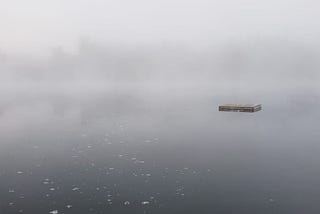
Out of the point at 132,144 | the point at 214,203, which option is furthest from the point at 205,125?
the point at 214,203

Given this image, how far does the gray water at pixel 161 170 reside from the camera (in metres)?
23.6

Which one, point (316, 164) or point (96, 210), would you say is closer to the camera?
point (96, 210)

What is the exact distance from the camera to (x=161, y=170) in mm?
31078

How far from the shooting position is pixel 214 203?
23.7m

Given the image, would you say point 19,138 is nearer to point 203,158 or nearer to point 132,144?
point 132,144

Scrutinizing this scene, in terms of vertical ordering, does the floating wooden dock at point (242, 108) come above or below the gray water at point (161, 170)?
below

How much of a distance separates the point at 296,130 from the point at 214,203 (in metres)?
33.0

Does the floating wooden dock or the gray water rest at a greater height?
the gray water

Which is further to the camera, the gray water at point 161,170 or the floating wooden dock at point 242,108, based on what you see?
the floating wooden dock at point 242,108

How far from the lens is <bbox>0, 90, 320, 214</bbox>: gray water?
23.6 metres

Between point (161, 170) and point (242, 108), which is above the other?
point (161, 170)

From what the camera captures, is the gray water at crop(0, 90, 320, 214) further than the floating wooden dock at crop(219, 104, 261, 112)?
No

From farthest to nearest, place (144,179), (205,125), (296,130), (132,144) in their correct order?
(205,125), (296,130), (132,144), (144,179)

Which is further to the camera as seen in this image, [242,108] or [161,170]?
[242,108]
